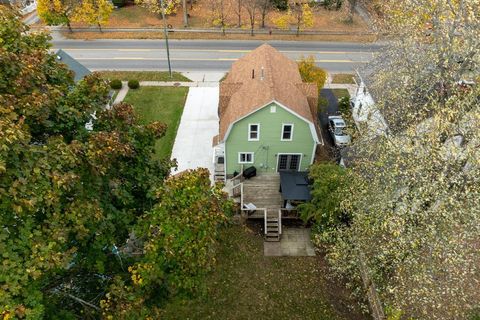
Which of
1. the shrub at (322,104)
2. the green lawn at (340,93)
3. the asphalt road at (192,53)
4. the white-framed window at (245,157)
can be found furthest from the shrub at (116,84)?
the green lawn at (340,93)

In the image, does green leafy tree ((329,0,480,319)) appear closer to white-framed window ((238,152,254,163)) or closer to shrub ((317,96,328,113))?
white-framed window ((238,152,254,163))

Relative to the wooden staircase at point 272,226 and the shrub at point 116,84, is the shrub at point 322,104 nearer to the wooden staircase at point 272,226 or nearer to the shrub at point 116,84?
the wooden staircase at point 272,226

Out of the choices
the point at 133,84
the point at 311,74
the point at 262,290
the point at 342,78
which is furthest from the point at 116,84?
the point at 262,290

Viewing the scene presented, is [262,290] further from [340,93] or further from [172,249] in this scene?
[340,93]

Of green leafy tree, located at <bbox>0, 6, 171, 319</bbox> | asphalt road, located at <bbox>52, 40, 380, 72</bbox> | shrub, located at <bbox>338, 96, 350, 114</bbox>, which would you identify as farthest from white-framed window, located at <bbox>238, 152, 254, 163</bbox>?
asphalt road, located at <bbox>52, 40, 380, 72</bbox>

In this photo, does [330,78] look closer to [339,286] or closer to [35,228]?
[339,286]

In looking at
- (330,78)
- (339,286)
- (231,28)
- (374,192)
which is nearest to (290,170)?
(339,286)
